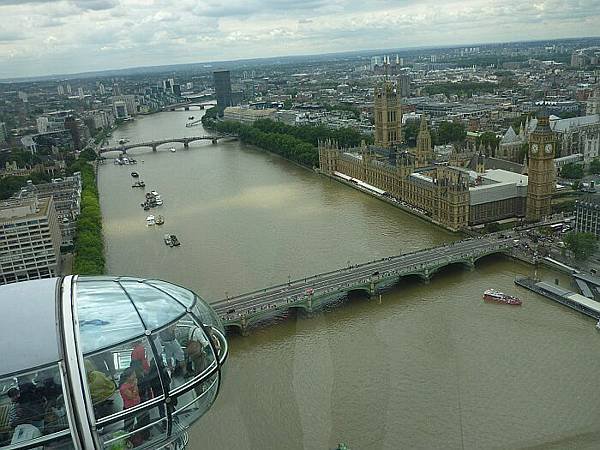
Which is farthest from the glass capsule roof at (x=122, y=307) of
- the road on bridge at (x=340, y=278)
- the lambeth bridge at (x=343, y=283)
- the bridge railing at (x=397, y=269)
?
the bridge railing at (x=397, y=269)

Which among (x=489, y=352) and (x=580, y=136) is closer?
(x=489, y=352)

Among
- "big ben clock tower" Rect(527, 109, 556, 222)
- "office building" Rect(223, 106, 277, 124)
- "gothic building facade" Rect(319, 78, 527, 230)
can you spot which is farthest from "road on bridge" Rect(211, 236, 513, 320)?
"office building" Rect(223, 106, 277, 124)

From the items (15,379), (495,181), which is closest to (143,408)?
(15,379)

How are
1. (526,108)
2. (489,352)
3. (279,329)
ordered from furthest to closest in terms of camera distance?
(526,108) < (279,329) < (489,352)

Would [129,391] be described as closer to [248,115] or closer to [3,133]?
Answer: [3,133]

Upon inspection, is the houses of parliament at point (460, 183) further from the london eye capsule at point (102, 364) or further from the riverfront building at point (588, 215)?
the london eye capsule at point (102, 364)

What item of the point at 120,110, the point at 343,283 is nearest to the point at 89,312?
the point at 343,283

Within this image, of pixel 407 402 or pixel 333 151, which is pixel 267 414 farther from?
pixel 333 151
